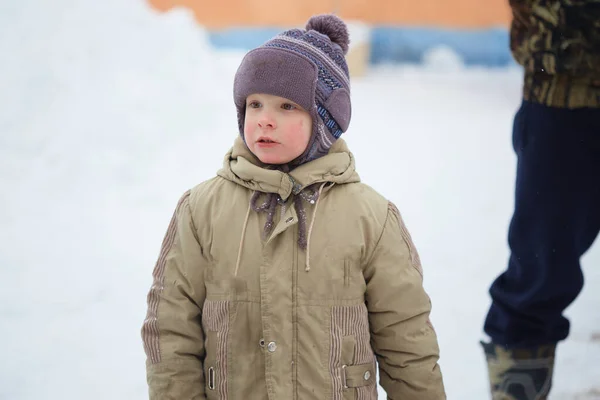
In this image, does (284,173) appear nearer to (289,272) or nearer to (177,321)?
(289,272)

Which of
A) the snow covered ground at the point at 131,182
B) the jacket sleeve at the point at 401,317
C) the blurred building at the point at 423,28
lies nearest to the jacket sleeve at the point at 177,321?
the jacket sleeve at the point at 401,317

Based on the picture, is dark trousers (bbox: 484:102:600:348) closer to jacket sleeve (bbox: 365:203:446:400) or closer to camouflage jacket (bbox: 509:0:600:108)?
camouflage jacket (bbox: 509:0:600:108)

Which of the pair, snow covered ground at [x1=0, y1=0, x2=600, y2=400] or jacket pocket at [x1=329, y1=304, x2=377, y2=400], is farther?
snow covered ground at [x1=0, y1=0, x2=600, y2=400]

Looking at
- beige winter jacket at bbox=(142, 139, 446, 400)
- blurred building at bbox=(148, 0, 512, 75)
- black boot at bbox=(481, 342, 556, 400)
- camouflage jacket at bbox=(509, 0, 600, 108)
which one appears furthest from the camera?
blurred building at bbox=(148, 0, 512, 75)

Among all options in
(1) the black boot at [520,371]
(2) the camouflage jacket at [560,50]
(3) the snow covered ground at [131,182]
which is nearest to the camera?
(2) the camouflage jacket at [560,50]

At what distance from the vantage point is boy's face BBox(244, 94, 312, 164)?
1.34 meters

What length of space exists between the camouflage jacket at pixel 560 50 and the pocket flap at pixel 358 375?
0.79m

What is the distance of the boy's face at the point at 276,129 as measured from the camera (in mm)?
1342

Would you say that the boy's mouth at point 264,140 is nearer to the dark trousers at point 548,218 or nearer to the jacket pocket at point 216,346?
the jacket pocket at point 216,346

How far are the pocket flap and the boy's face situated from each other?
1.39 ft

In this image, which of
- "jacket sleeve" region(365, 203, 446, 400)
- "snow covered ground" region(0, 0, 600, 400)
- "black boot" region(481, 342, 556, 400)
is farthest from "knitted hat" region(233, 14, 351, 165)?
"snow covered ground" region(0, 0, 600, 400)

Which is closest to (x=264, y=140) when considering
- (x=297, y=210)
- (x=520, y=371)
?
(x=297, y=210)

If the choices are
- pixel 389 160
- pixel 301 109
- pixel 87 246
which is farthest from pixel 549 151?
pixel 389 160

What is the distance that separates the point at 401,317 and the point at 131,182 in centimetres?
249
